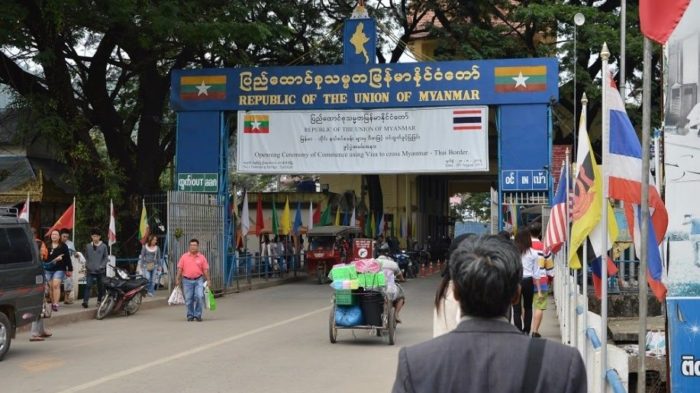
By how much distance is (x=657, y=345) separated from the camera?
34.1 ft

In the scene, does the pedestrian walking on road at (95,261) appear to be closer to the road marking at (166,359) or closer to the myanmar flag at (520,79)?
the road marking at (166,359)

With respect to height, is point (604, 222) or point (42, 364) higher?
point (604, 222)

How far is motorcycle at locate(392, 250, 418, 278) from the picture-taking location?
3234 centimetres

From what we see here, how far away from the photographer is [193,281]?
17297mm

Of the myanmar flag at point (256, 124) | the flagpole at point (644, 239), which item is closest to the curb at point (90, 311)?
the myanmar flag at point (256, 124)

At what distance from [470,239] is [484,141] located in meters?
21.6

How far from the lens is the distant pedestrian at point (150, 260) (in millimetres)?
22047

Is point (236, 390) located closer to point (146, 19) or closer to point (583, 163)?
point (583, 163)

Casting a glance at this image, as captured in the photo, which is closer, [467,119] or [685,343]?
[685,343]

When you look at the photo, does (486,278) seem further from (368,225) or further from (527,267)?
(368,225)

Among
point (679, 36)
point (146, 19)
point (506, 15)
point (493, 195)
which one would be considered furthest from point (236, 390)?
point (506, 15)

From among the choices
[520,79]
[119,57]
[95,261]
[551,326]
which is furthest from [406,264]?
[551,326]

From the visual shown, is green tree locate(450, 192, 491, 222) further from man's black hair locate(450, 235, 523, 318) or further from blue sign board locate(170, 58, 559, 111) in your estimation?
man's black hair locate(450, 235, 523, 318)

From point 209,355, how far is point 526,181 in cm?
1427
